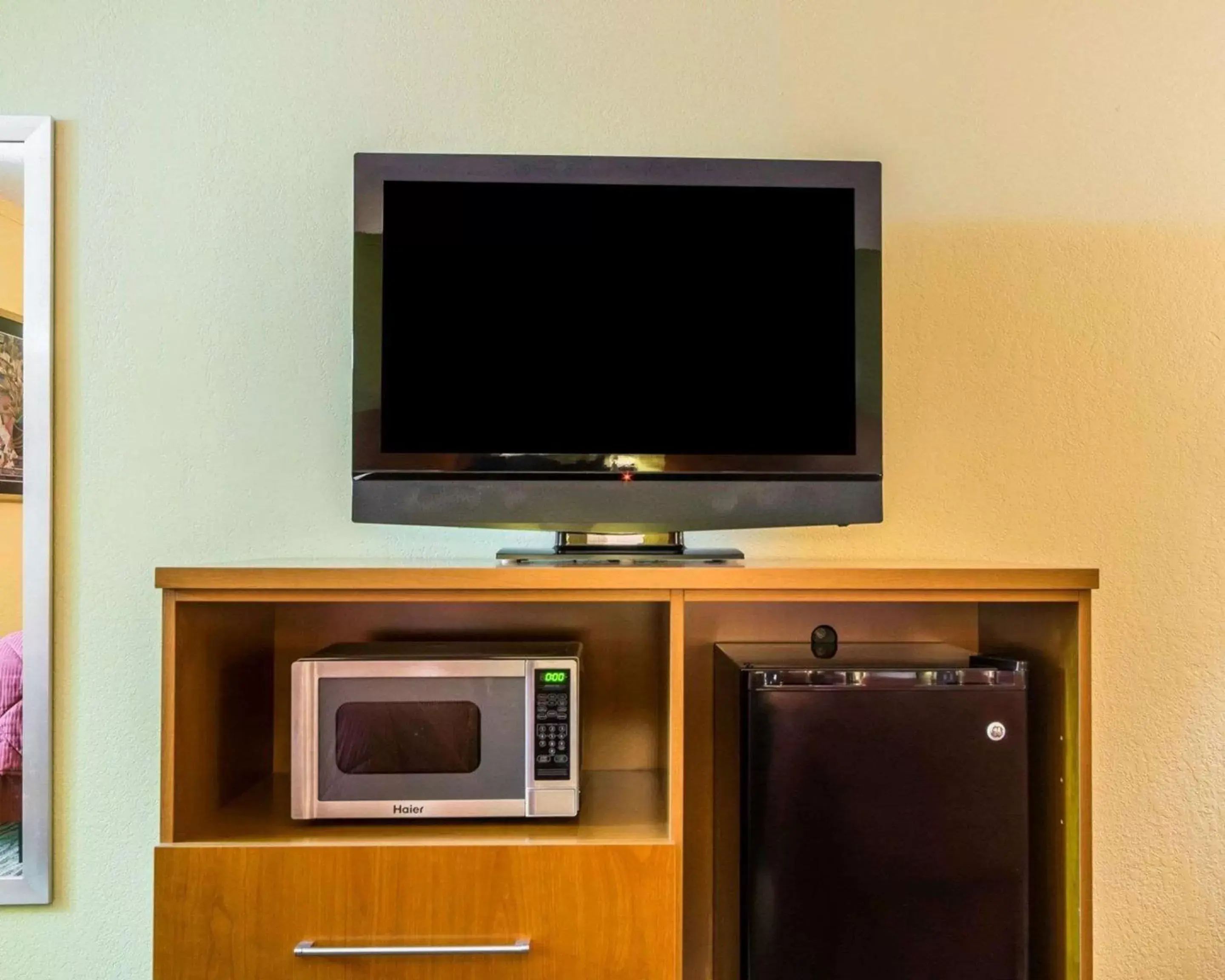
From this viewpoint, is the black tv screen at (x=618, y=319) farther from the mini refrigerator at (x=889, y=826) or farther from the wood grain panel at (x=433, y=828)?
the wood grain panel at (x=433, y=828)

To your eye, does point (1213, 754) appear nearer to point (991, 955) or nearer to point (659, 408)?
point (991, 955)

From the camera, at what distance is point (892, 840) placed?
1.08m

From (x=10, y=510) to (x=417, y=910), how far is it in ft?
3.23

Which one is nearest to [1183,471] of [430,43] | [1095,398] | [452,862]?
[1095,398]

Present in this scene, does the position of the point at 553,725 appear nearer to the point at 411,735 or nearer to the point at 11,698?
the point at 411,735

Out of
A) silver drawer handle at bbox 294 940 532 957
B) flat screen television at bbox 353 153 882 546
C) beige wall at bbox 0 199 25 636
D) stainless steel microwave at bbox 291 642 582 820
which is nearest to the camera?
silver drawer handle at bbox 294 940 532 957

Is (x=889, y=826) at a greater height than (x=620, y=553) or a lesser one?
lesser

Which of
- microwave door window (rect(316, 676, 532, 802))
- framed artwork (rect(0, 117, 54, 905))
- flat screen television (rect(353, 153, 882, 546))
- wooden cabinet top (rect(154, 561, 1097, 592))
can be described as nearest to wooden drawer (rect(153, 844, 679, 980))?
microwave door window (rect(316, 676, 532, 802))

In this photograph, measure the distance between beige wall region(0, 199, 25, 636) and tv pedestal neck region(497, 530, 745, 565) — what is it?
0.85m

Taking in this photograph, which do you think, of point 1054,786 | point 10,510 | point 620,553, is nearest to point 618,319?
point 620,553

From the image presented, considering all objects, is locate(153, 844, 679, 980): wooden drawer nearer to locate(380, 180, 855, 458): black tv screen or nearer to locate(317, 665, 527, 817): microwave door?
locate(317, 665, 527, 817): microwave door

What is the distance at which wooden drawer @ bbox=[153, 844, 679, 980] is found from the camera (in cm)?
104

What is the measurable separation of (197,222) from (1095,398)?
1621mm

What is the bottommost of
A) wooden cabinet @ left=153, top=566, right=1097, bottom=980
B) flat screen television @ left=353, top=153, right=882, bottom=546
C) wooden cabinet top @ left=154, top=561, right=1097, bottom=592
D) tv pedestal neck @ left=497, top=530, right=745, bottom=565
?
wooden cabinet @ left=153, top=566, right=1097, bottom=980
